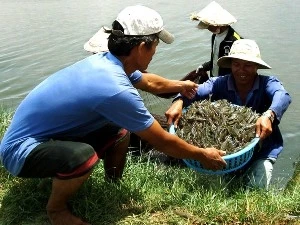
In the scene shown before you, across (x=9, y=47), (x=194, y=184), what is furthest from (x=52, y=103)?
(x=9, y=47)

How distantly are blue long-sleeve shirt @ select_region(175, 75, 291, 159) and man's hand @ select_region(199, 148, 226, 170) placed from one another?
0.90 metres

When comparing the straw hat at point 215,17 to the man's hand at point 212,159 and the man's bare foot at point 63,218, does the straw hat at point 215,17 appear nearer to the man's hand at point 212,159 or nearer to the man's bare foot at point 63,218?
the man's hand at point 212,159

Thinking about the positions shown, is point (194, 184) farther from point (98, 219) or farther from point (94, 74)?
point (94, 74)

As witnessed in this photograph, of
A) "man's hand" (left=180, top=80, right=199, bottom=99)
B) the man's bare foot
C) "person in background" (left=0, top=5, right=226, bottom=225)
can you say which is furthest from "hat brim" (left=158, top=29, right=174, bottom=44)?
the man's bare foot

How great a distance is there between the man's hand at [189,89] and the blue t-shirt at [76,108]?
135cm

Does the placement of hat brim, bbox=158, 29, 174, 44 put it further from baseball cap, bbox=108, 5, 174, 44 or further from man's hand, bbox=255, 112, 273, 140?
man's hand, bbox=255, 112, 273, 140

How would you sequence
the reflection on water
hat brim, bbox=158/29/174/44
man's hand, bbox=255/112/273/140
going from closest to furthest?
hat brim, bbox=158/29/174/44
man's hand, bbox=255/112/273/140
the reflection on water

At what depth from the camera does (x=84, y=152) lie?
2967 mm

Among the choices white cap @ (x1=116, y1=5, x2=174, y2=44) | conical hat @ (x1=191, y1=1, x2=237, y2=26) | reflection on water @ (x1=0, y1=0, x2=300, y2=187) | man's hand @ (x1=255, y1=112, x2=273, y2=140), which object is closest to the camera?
white cap @ (x1=116, y1=5, x2=174, y2=44)

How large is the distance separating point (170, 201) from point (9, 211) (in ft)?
4.29

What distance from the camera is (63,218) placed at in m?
3.09

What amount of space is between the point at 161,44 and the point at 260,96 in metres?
7.45

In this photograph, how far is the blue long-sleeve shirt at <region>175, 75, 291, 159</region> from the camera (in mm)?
4086

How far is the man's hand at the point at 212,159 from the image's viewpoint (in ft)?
10.7
